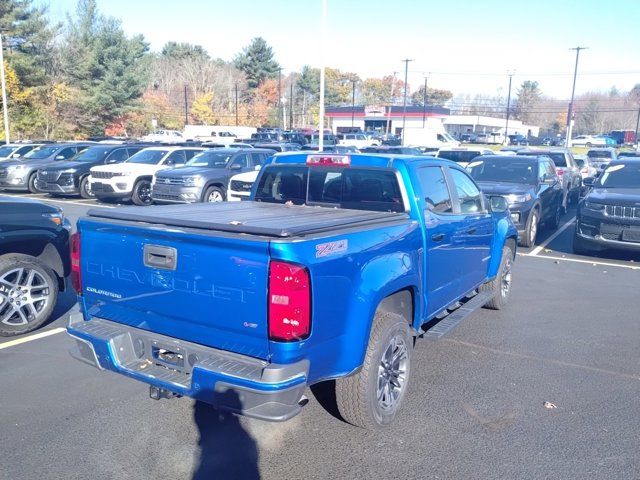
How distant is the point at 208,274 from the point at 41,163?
62.1 ft

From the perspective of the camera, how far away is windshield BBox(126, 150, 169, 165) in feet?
57.6

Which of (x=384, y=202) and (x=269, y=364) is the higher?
(x=384, y=202)

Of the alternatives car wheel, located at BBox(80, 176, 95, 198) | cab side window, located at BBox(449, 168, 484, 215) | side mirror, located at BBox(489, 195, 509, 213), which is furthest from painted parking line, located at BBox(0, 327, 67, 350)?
car wheel, located at BBox(80, 176, 95, 198)

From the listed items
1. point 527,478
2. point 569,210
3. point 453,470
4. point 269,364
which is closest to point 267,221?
point 269,364

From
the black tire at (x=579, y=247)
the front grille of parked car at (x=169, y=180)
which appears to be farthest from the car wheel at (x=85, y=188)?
the black tire at (x=579, y=247)

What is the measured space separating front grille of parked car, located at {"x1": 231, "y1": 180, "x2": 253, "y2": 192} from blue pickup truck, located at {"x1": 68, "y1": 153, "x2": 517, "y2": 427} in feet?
31.7

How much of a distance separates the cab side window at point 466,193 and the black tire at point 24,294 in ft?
14.0

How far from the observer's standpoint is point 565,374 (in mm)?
5172

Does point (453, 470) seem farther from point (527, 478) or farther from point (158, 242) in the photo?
point (158, 242)

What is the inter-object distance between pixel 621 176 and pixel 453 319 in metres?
7.65

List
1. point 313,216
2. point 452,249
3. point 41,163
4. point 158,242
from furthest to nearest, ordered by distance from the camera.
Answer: point 41,163, point 452,249, point 313,216, point 158,242

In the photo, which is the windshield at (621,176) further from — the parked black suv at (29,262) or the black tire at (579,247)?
the parked black suv at (29,262)

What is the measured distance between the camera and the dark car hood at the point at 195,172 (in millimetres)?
15073

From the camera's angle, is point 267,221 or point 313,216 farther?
point 313,216
